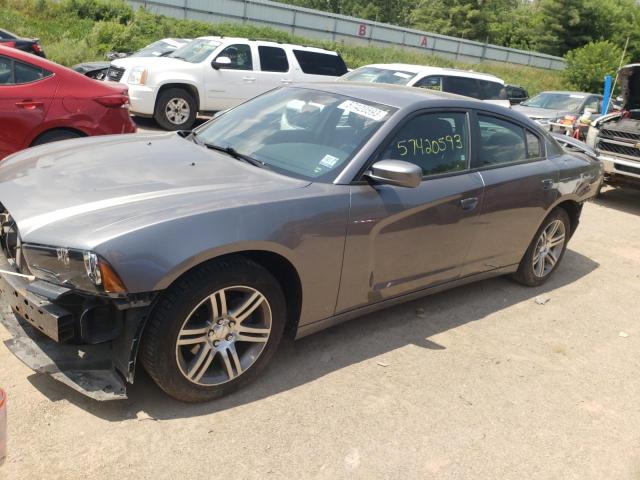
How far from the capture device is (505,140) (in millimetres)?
4504

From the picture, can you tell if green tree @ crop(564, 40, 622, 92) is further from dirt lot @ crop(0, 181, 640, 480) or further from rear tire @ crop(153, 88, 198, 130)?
dirt lot @ crop(0, 181, 640, 480)

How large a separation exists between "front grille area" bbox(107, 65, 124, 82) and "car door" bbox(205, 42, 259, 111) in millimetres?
1657

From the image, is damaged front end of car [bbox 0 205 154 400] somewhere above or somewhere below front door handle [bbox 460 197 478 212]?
below

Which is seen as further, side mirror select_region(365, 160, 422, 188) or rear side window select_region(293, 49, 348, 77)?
rear side window select_region(293, 49, 348, 77)

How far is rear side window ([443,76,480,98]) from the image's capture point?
37.0ft

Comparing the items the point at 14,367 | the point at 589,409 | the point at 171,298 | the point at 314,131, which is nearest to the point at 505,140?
the point at 314,131

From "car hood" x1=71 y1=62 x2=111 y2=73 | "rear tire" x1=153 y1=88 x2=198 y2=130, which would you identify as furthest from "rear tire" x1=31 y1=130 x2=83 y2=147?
"car hood" x1=71 y1=62 x2=111 y2=73

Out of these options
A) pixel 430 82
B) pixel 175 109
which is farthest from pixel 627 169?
pixel 175 109

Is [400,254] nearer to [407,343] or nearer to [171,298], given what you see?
[407,343]

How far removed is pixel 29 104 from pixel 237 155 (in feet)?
10.5

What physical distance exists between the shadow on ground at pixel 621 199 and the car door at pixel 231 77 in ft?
22.0

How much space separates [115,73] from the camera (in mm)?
11422

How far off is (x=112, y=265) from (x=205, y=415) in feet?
3.12

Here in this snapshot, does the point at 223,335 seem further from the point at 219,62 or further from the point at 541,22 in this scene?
the point at 541,22
